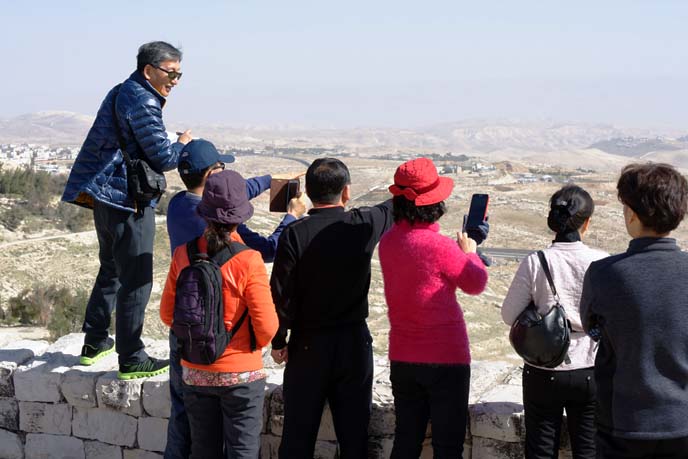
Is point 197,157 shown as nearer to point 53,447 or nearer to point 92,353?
point 92,353

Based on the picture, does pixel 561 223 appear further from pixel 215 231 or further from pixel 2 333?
pixel 2 333

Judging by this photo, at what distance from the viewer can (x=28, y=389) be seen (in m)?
4.93

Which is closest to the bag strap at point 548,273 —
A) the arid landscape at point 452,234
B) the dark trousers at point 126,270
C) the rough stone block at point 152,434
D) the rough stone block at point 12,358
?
the dark trousers at point 126,270

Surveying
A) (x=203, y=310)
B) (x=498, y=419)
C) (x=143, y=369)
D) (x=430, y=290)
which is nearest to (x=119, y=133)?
(x=203, y=310)

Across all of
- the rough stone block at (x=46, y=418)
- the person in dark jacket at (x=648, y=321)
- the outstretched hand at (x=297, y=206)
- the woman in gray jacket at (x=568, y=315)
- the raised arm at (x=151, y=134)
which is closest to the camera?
the person in dark jacket at (x=648, y=321)

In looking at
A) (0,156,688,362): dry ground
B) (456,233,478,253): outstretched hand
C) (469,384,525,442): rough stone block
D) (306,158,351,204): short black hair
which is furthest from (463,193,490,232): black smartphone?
(0,156,688,362): dry ground

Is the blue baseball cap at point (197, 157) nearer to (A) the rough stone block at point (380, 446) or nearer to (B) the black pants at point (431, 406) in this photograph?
(B) the black pants at point (431, 406)

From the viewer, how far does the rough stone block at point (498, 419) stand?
387cm

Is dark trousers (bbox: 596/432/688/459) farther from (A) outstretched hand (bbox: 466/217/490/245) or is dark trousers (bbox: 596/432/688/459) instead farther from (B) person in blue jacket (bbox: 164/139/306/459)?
(B) person in blue jacket (bbox: 164/139/306/459)

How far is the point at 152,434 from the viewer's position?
15.4 feet

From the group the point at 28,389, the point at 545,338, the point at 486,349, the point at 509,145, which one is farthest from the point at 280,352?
the point at 509,145

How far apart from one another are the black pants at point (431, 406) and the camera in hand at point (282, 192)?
3.26 ft

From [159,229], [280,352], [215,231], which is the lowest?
[159,229]

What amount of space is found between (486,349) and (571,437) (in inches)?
519
